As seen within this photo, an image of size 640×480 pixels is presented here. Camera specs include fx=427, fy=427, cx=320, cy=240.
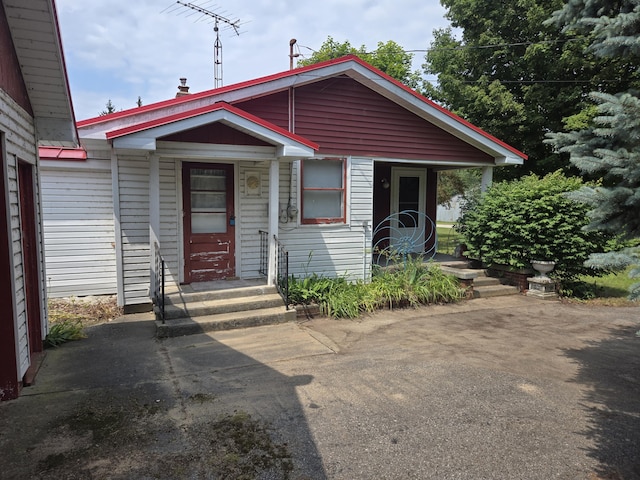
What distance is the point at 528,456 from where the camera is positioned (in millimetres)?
3174

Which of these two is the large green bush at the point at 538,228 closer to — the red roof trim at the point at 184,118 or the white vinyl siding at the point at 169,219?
the red roof trim at the point at 184,118

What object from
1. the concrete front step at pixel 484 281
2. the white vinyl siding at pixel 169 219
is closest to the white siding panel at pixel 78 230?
the white vinyl siding at pixel 169 219

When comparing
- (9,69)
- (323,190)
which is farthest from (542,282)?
(9,69)

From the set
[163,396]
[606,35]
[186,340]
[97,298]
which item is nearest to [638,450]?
[606,35]

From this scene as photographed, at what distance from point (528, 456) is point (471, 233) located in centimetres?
720

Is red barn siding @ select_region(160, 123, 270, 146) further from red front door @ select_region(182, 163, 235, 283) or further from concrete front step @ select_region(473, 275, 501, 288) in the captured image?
concrete front step @ select_region(473, 275, 501, 288)

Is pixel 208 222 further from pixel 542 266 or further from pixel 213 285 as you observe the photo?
pixel 542 266

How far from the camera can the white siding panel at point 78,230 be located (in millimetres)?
7434

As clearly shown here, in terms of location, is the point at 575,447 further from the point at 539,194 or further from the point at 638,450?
the point at 539,194

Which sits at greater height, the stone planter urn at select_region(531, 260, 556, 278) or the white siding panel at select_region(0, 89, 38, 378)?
the white siding panel at select_region(0, 89, 38, 378)

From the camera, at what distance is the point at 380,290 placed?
7801 mm

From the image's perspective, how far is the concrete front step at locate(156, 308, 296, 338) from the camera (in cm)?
595

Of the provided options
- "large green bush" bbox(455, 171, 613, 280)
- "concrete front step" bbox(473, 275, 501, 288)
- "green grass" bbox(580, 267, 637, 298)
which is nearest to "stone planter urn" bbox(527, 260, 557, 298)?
"large green bush" bbox(455, 171, 613, 280)

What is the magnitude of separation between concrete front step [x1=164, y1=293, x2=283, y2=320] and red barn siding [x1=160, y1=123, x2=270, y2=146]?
8.05ft
